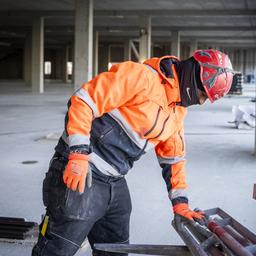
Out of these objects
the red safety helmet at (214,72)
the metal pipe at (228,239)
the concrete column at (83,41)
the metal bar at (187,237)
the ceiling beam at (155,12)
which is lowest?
the metal bar at (187,237)

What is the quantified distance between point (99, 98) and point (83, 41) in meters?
14.3

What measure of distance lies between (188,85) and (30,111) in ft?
49.4

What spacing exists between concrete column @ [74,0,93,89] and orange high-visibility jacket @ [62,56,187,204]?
13305mm

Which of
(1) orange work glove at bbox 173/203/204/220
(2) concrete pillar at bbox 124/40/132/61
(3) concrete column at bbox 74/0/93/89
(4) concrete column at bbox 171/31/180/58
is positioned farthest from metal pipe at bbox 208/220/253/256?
(2) concrete pillar at bbox 124/40/132/61

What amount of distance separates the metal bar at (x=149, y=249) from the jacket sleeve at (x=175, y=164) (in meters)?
0.43

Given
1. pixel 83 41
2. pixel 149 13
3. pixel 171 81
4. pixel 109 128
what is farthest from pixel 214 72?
pixel 149 13

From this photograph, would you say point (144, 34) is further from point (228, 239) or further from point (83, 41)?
point (228, 239)

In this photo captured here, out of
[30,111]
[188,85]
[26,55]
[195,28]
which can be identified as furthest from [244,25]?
[188,85]

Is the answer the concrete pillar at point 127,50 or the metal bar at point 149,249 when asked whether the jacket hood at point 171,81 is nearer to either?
the metal bar at point 149,249

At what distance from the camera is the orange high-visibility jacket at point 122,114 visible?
2.79 metres

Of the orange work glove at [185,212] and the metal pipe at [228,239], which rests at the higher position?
the orange work glove at [185,212]

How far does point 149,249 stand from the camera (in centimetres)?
313

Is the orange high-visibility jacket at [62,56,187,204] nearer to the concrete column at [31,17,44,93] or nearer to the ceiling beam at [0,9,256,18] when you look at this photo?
the ceiling beam at [0,9,256,18]

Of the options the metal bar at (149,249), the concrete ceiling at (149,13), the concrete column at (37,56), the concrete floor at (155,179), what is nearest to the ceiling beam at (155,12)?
the concrete ceiling at (149,13)
